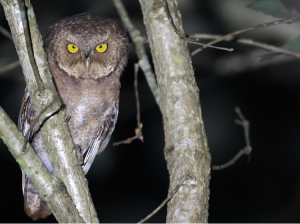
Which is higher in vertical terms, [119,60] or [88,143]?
[119,60]

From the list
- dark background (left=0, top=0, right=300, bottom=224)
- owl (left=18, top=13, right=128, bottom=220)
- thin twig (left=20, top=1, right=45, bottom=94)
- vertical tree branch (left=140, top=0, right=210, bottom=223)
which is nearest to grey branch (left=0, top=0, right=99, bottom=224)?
thin twig (left=20, top=1, right=45, bottom=94)

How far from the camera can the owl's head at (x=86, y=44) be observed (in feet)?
7.22

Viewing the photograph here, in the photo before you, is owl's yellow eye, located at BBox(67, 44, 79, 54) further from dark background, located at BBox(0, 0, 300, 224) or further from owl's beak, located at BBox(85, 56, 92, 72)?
Answer: dark background, located at BBox(0, 0, 300, 224)

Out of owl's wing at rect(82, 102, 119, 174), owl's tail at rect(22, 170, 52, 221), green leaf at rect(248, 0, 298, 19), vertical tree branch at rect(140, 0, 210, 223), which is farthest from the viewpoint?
owl's tail at rect(22, 170, 52, 221)

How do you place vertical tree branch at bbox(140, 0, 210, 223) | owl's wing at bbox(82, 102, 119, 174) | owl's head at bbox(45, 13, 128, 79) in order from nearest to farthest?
1. vertical tree branch at bbox(140, 0, 210, 223)
2. owl's head at bbox(45, 13, 128, 79)
3. owl's wing at bbox(82, 102, 119, 174)

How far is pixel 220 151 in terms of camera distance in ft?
15.6

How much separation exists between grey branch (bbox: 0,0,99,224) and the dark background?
2.69 metres

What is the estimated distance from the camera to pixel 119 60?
248 centimetres

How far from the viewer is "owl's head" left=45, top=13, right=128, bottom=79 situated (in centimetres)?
220

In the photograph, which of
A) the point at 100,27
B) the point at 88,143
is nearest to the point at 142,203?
the point at 88,143

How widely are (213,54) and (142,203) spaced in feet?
8.10

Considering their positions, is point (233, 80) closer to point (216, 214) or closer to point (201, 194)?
point (216, 214)

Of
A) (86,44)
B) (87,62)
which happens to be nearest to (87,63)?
(87,62)

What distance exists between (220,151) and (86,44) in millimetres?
3137
